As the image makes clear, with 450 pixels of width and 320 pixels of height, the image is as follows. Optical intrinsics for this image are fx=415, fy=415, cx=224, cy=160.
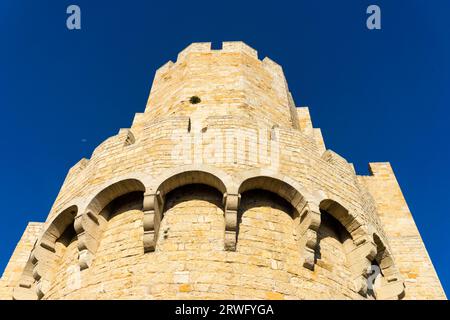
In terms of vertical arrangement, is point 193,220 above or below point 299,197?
below

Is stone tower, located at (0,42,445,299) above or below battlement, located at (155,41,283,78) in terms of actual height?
below

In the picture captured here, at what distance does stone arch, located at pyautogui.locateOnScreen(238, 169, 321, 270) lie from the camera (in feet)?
20.1

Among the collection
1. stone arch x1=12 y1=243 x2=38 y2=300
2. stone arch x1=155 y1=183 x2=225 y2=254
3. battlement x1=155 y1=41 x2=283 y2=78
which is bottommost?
stone arch x1=12 y1=243 x2=38 y2=300

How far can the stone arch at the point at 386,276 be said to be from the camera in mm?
7032

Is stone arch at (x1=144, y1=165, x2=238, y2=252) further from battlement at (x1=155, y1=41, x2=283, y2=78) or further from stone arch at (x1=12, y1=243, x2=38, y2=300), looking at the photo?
battlement at (x1=155, y1=41, x2=283, y2=78)

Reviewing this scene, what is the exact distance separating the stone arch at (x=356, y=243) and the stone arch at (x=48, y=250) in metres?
4.30

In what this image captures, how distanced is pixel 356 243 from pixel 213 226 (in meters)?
2.47

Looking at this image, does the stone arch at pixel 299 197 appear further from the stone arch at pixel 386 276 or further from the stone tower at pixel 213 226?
the stone arch at pixel 386 276

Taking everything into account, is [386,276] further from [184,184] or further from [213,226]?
[184,184]

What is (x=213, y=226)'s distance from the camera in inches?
242

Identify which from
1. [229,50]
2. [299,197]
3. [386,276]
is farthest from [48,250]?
[229,50]

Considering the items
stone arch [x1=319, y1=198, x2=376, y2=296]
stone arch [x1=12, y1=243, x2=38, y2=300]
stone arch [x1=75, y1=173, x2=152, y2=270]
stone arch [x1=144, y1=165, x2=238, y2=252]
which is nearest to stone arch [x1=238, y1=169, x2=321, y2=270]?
stone arch [x1=144, y1=165, x2=238, y2=252]

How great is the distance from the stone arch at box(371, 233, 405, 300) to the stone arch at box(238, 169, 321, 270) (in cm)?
152

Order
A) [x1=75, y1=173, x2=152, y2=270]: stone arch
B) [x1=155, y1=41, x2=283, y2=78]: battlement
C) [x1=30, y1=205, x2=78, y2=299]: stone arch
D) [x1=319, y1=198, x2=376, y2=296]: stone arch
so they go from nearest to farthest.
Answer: [x1=75, y1=173, x2=152, y2=270]: stone arch
[x1=319, y1=198, x2=376, y2=296]: stone arch
[x1=30, y1=205, x2=78, y2=299]: stone arch
[x1=155, y1=41, x2=283, y2=78]: battlement
